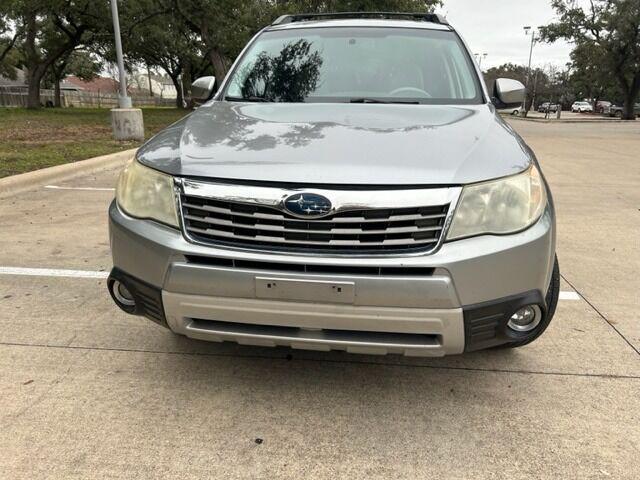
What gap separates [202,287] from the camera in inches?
85.2

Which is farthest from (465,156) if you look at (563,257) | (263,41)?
(563,257)

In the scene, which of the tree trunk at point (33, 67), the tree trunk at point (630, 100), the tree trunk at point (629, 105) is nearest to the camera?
the tree trunk at point (33, 67)

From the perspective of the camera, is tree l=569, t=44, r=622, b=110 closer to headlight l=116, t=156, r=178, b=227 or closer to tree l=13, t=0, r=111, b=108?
tree l=13, t=0, r=111, b=108

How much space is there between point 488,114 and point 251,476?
2081mm

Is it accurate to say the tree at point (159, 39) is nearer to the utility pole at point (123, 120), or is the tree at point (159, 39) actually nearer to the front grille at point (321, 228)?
the utility pole at point (123, 120)

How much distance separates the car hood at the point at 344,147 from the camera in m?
2.15

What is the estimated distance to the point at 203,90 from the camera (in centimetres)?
381

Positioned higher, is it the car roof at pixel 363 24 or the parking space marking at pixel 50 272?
the car roof at pixel 363 24

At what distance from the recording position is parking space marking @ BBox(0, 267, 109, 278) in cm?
405

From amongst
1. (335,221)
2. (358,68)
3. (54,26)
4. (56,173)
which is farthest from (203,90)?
(54,26)

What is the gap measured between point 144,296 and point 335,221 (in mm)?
887

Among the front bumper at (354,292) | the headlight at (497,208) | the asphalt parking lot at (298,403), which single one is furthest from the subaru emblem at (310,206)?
the asphalt parking lot at (298,403)

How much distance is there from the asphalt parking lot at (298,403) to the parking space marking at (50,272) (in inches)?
7.6

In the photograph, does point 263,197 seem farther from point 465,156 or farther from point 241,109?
point 241,109
